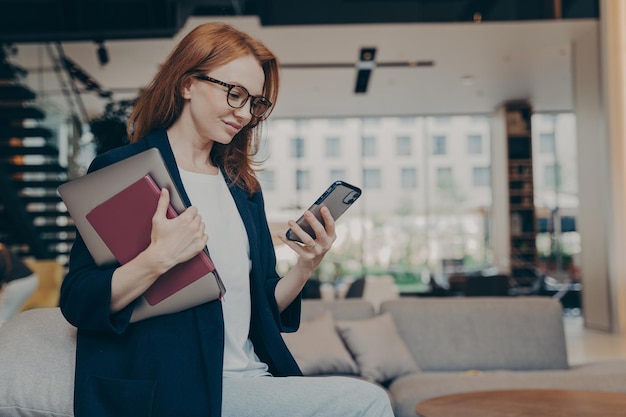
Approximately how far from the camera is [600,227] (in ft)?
33.9

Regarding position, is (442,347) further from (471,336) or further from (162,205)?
(162,205)

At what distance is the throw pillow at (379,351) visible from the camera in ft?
14.1

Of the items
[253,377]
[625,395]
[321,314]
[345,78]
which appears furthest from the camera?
[345,78]

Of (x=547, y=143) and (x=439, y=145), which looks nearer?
(x=547, y=143)

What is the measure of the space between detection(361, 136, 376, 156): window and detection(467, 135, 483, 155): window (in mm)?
2063

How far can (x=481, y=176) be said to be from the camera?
1717 centimetres

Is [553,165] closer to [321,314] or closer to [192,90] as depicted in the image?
[321,314]

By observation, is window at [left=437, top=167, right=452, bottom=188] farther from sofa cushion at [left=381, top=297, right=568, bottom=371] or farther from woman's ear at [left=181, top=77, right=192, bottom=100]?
woman's ear at [left=181, top=77, right=192, bottom=100]

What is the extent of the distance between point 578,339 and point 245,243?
8.81 m

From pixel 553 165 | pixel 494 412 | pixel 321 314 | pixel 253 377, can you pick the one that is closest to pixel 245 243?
pixel 253 377

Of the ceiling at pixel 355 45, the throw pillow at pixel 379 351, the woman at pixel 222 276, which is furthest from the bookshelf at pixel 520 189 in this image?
the woman at pixel 222 276

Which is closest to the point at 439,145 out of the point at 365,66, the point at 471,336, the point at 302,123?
the point at 302,123

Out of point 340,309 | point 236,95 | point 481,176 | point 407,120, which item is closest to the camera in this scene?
point 236,95

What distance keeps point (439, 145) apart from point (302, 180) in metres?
3.13
